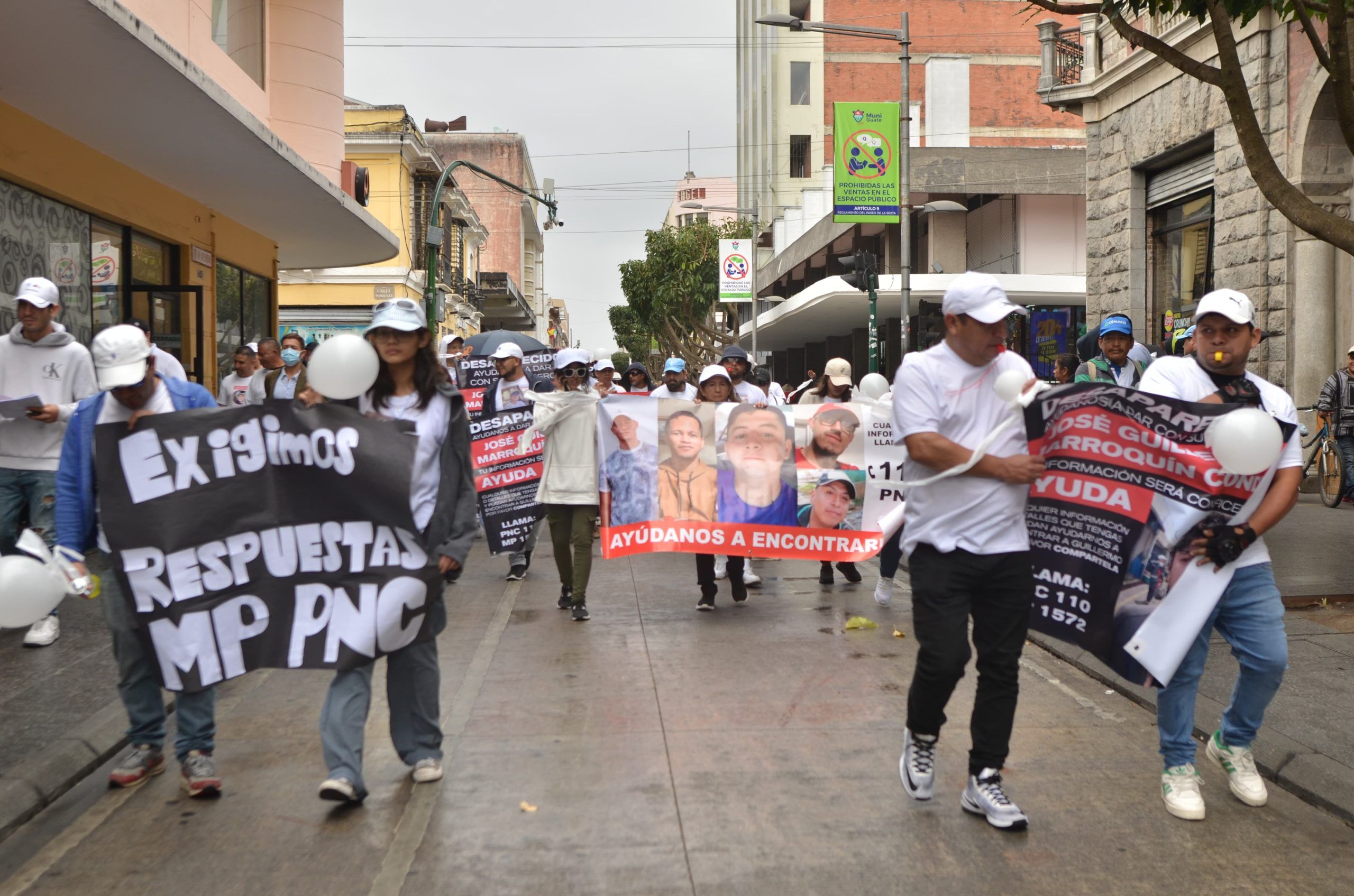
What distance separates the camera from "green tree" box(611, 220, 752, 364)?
192 ft

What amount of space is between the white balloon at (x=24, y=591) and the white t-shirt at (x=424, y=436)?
125 cm

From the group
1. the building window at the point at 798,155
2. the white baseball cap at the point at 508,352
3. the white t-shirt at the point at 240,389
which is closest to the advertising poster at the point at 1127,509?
the white baseball cap at the point at 508,352

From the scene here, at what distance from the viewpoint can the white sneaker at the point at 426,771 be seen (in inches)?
197

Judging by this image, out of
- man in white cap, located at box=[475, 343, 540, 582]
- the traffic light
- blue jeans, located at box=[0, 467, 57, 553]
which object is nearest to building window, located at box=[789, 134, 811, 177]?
the traffic light

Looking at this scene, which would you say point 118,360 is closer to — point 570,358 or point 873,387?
point 570,358

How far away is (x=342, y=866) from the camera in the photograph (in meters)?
4.16

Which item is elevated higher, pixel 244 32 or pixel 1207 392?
pixel 244 32

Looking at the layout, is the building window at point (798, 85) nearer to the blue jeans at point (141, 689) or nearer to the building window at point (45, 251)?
the building window at point (45, 251)

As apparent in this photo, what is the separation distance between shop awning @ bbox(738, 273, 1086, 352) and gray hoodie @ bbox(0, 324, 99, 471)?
57.4 ft

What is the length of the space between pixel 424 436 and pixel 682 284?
54.2m

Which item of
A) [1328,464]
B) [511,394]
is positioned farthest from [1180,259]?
[511,394]

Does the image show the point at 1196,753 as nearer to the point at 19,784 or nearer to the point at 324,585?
the point at 324,585

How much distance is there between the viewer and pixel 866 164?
69.8 ft

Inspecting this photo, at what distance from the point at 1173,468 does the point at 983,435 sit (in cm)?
76
